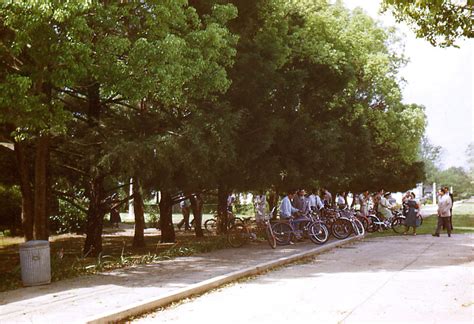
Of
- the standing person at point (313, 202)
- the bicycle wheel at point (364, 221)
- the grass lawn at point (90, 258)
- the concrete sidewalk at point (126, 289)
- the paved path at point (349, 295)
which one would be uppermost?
the standing person at point (313, 202)

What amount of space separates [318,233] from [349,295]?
8421 millimetres

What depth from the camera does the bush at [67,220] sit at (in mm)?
26125

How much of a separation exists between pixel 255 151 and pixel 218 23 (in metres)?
4.51

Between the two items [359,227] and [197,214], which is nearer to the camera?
[359,227]

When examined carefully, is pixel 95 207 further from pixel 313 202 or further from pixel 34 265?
pixel 313 202

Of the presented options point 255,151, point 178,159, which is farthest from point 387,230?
point 178,159

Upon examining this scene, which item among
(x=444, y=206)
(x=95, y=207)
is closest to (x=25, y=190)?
(x=95, y=207)

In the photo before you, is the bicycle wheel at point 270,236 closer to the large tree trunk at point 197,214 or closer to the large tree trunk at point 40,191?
the large tree trunk at point 40,191

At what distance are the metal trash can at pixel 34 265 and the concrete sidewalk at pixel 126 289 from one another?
0.84ft

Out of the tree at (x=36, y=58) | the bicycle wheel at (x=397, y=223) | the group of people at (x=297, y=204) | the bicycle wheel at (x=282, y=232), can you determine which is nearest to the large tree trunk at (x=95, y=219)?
the tree at (x=36, y=58)

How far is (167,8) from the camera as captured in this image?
465 inches

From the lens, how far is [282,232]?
17031 millimetres

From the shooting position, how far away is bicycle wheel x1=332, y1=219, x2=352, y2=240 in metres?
18.6

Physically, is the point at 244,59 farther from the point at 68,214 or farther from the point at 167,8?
the point at 68,214
